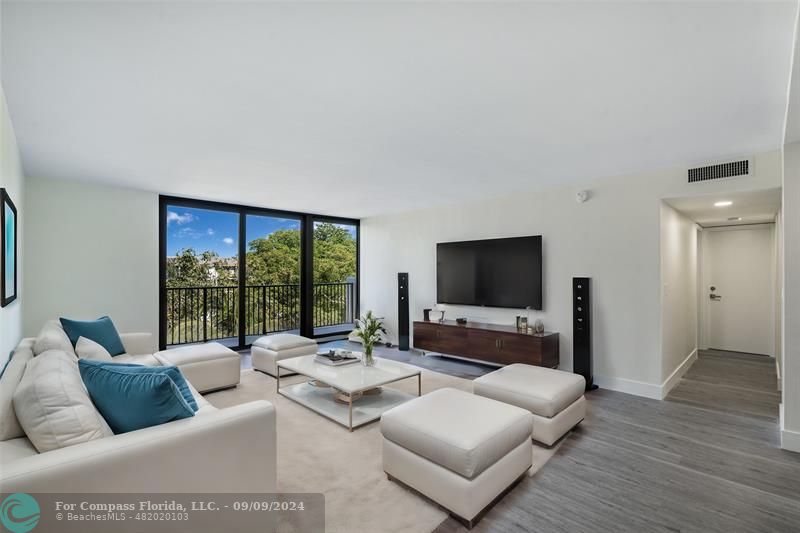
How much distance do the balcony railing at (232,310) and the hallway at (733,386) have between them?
5.52m

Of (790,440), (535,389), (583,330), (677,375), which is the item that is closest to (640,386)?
(583,330)

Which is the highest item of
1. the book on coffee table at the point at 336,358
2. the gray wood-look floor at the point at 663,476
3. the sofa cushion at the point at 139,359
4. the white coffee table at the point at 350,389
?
the sofa cushion at the point at 139,359

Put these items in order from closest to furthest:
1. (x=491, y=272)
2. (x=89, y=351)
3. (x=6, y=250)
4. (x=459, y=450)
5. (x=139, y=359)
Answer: (x=459, y=450) < (x=6, y=250) < (x=89, y=351) < (x=139, y=359) < (x=491, y=272)

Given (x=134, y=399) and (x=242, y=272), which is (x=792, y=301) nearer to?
(x=134, y=399)

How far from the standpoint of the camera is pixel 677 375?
14.5 feet

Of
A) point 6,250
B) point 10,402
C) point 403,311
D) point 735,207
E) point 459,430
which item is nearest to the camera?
point 10,402

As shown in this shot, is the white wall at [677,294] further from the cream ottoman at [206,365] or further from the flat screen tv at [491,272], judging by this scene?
the cream ottoman at [206,365]

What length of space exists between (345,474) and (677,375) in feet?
14.0

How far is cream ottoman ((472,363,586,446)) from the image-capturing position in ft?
8.68

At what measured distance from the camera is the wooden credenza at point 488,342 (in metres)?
4.18

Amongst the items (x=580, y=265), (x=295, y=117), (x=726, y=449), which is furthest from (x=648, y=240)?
(x=295, y=117)

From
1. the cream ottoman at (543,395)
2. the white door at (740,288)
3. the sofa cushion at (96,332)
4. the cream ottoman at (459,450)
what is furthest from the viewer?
the white door at (740,288)

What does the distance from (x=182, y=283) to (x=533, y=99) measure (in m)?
5.47

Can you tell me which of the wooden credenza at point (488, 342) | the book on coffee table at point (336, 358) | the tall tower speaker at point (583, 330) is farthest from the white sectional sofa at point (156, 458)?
the tall tower speaker at point (583, 330)
